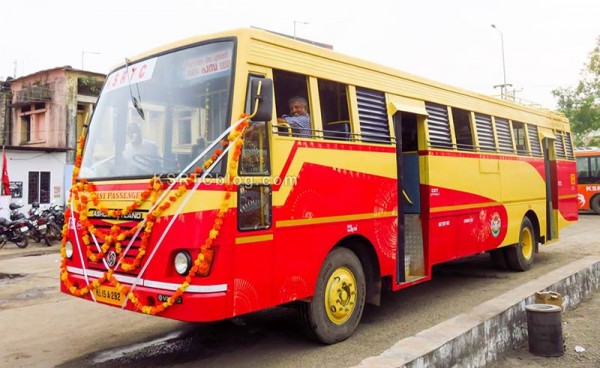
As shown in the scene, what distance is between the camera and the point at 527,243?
9.16 meters

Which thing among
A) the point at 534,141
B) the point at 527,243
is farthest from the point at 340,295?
the point at 534,141

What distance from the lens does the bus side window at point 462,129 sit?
709 cm

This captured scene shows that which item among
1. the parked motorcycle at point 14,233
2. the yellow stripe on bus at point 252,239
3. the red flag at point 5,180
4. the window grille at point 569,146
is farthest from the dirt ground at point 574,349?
the red flag at point 5,180

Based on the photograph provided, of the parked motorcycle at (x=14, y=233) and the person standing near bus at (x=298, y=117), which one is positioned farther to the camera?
the parked motorcycle at (x=14, y=233)

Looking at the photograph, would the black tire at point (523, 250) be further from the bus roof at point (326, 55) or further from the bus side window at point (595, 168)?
the bus side window at point (595, 168)

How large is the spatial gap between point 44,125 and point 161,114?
22.3 metres

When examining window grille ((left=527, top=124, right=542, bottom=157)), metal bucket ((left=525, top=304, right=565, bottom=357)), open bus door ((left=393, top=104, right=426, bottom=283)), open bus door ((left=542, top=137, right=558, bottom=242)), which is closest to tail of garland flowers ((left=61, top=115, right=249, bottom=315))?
open bus door ((left=393, top=104, right=426, bottom=283))

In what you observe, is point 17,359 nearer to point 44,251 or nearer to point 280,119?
point 280,119

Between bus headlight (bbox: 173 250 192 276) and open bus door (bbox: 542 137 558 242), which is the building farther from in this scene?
bus headlight (bbox: 173 250 192 276)

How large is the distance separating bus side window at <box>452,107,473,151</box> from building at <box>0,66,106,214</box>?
1424 cm

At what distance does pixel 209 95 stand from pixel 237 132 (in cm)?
48

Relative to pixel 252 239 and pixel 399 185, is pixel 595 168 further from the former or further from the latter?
pixel 252 239

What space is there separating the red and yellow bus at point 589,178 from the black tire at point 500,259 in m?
17.2

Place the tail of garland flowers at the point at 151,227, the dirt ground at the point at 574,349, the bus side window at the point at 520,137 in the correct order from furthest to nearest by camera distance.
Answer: the bus side window at the point at 520,137 < the dirt ground at the point at 574,349 < the tail of garland flowers at the point at 151,227
